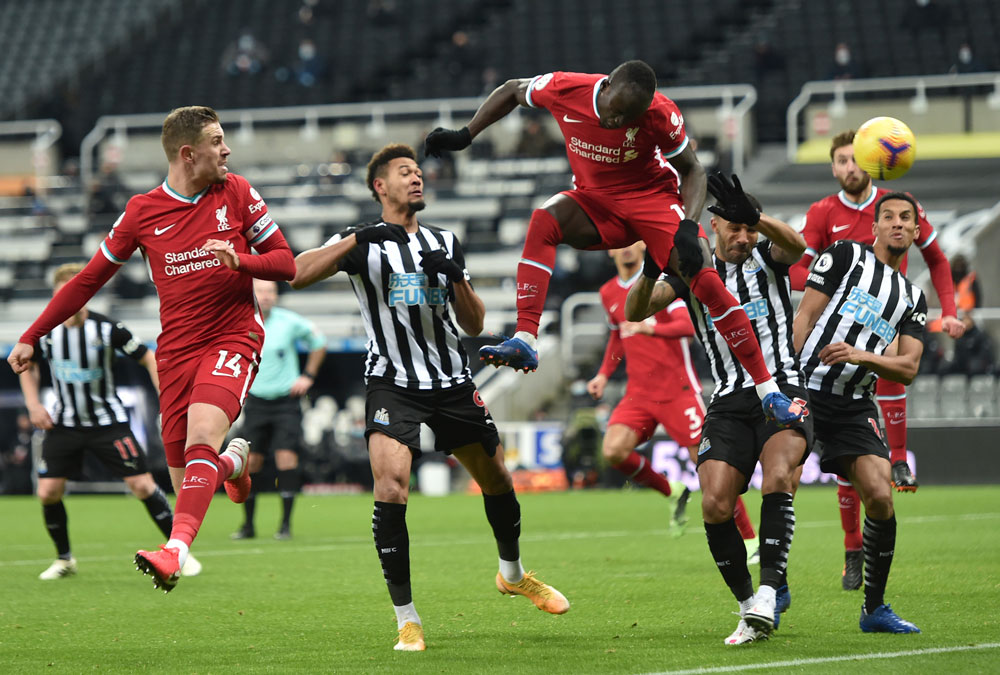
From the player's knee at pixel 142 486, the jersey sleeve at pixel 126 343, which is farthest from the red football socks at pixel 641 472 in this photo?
the jersey sleeve at pixel 126 343

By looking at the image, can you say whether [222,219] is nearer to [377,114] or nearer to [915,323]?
[915,323]

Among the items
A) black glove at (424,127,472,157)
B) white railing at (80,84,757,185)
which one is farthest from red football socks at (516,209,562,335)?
white railing at (80,84,757,185)

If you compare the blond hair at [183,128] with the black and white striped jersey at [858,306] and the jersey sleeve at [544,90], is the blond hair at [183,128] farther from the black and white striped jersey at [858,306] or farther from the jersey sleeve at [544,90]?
the black and white striped jersey at [858,306]

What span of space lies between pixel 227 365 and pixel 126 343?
3.50 metres

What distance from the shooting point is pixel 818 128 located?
914 inches

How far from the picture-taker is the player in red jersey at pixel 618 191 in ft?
20.3

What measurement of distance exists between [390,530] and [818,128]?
18.6m

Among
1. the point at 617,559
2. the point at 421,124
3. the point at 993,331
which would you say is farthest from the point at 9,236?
the point at 617,559

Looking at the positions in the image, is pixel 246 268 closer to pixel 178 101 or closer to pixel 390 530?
pixel 390 530

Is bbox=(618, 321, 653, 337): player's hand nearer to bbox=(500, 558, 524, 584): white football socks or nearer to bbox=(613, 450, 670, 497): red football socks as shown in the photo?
bbox=(613, 450, 670, 497): red football socks

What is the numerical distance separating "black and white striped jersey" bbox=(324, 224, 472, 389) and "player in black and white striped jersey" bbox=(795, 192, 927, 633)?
1.70 m

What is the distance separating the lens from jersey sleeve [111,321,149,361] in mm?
9625

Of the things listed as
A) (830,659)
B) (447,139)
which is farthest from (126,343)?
(830,659)

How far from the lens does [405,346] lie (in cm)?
642
